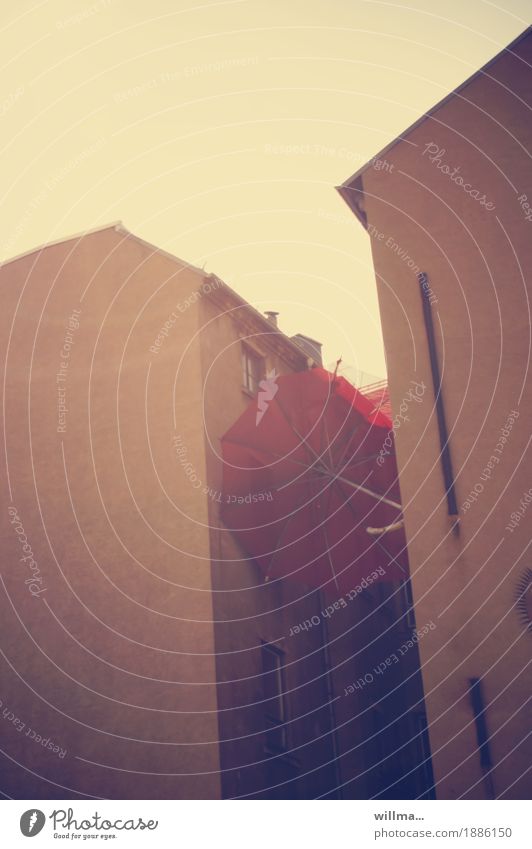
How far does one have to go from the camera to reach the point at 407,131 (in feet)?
46.2

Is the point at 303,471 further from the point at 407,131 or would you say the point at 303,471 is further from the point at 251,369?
the point at 407,131

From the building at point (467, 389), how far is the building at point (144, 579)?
4.22 metres

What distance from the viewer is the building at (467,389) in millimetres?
10883

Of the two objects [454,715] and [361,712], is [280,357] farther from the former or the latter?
[454,715]

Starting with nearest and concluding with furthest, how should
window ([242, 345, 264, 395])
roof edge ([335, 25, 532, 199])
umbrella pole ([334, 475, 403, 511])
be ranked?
roof edge ([335, 25, 532, 199])
umbrella pole ([334, 475, 403, 511])
window ([242, 345, 264, 395])

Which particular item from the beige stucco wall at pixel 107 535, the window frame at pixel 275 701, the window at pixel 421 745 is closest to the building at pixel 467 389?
the beige stucco wall at pixel 107 535

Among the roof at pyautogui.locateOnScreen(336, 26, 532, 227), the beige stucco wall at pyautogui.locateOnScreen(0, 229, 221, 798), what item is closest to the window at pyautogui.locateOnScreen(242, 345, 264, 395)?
the beige stucco wall at pyautogui.locateOnScreen(0, 229, 221, 798)

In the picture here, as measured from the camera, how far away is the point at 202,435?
639 inches

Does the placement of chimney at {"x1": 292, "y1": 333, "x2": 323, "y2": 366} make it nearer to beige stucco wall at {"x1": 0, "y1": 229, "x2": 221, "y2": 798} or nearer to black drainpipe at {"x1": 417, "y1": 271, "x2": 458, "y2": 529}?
beige stucco wall at {"x1": 0, "y1": 229, "x2": 221, "y2": 798}

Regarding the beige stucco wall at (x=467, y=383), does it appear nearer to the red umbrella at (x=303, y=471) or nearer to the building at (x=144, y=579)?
the red umbrella at (x=303, y=471)

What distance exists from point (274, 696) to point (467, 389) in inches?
258

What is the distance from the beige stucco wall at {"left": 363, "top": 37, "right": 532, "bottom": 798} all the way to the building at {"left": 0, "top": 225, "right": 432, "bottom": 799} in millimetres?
4277

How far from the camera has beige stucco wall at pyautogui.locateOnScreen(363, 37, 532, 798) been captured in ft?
35.8
